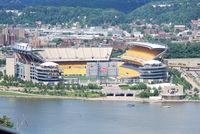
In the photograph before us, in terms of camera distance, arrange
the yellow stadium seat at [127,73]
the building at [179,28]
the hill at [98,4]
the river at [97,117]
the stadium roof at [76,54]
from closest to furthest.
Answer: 1. the river at [97,117]
2. the yellow stadium seat at [127,73]
3. the stadium roof at [76,54]
4. the building at [179,28]
5. the hill at [98,4]

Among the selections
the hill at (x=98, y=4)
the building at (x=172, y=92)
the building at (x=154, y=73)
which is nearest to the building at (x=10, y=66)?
the building at (x=154, y=73)

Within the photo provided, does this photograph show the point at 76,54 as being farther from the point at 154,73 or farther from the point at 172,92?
Result: the point at 172,92

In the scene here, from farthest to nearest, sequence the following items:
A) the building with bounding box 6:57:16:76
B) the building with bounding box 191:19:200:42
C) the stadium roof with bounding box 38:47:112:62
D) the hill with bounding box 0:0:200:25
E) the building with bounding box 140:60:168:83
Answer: the hill with bounding box 0:0:200:25
the building with bounding box 191:19:200:42
the stadium roof with bounding box 38:47:112:62
the building with bounding box 6:57:16:76
the building with bounding box 140:60:168:83

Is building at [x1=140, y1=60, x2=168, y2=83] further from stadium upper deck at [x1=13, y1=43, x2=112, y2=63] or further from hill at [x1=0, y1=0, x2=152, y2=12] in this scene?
hill at [x1=0, y1=0, x2=152, y2=12]

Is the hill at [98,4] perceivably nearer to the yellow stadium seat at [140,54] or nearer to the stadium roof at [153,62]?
the yellow stadium seat at [140,54]

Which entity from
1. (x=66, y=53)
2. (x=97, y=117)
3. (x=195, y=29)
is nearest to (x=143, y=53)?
(x=66, y=53)

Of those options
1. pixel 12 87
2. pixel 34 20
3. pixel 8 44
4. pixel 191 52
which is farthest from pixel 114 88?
pixel 34 20

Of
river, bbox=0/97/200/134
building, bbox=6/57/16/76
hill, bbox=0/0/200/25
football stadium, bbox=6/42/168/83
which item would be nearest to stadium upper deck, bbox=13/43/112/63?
football stadium, bbox=6/42/168/83
